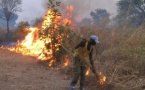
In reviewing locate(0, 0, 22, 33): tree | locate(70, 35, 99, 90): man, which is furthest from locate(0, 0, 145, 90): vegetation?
locate(0, 0, 22, 33): tree

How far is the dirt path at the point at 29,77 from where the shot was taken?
31.7 feet

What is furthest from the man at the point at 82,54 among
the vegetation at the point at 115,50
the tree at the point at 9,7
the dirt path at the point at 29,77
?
the tree at the point at 9,7

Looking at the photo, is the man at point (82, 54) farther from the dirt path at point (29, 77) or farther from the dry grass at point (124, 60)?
the dirt path at point (29, 77)

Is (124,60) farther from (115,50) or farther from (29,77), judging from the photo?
(29,77)

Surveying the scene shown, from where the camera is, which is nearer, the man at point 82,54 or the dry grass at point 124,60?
the man at point 82,54

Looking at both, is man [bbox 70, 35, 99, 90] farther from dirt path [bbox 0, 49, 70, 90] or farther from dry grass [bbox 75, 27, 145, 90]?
dirt path [bbox 0, 49, 70, 90]

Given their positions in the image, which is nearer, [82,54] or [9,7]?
[82,54]

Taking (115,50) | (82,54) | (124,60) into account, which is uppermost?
(115,50)

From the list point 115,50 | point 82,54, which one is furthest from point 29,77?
point 115,50

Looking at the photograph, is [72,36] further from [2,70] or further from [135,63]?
[135,63]

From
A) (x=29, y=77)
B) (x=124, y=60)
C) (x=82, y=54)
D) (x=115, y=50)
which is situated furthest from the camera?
(x=115, y=50)

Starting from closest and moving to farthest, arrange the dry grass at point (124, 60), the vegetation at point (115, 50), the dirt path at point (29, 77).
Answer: the dry grass at point (124, 60)
the vegetation at point (115, 50)
the dirt path at point (29, 77)

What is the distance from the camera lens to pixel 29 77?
1110cm

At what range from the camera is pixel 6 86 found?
9477 mm
